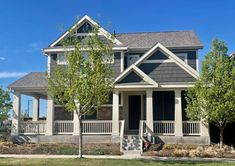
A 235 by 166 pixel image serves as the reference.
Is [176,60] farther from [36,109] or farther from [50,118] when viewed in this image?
Answer: [36,109]

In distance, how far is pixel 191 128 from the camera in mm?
21469

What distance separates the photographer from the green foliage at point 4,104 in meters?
22.6

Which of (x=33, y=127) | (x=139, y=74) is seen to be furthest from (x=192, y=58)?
(x=33, y=127)

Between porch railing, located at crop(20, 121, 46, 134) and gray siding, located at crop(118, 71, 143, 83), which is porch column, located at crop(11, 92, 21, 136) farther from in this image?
gray siding, located at crop(118, 71, 143, 83)

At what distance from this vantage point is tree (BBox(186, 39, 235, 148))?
61.5 ft

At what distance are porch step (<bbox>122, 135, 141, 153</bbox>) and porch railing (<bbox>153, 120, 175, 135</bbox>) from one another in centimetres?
183

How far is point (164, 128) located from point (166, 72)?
3.61 metres

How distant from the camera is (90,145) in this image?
67.6ft

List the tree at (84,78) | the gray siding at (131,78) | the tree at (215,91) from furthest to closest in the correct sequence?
the gray siding at (131,78) < the tree at (215,91) < the tree at (84,78)

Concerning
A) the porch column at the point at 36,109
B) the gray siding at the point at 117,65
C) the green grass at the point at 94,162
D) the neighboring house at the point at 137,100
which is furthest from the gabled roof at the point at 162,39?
A: the green grass at the point at 94,162

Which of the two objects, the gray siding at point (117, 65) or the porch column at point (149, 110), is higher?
the gray siding at point (117, 65)

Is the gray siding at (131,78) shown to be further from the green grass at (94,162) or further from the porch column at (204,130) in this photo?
the green grass at (94,162)

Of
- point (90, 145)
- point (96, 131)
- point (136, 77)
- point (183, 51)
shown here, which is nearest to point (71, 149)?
point (90, 145)

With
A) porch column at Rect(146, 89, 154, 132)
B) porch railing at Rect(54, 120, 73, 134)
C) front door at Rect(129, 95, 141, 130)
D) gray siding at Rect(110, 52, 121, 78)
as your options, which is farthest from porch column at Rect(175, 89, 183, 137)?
porch railing at Rect(54, 120, 73, 134)
